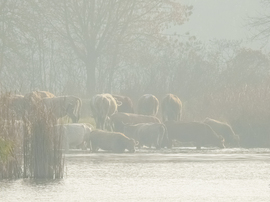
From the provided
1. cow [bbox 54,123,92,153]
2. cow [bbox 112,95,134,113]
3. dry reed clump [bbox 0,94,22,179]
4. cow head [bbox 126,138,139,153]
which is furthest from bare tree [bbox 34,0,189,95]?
dry reed clump [bbox 0,94,22,179]

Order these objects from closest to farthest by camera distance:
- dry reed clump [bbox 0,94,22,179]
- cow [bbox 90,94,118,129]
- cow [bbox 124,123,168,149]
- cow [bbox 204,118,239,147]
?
dry reed clump [bbox 0,94,22,179], cow [bbox 124,123,168,149], cow [bbox 204,118,239,147], cow [bbox 90,94,118,129]

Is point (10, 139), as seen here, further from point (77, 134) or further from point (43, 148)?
point (77, 134)

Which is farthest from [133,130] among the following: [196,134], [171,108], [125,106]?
[125,106]

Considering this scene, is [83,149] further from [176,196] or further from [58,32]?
[58,32]

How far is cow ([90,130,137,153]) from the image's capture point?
20.5 meters

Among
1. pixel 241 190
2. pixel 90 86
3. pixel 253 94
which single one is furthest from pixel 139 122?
pixel 90 86

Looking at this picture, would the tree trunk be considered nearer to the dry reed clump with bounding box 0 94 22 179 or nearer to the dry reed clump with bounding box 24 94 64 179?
the dry reed clump with bounding box 0 94 22 179

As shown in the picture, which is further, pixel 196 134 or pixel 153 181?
pixel 196 134

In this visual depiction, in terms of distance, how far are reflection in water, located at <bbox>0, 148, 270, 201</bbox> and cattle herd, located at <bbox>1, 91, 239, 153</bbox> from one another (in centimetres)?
151

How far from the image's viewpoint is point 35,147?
1425cm

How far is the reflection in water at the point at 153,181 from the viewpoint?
1198 cm

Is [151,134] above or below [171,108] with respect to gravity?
below

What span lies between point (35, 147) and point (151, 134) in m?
8.42

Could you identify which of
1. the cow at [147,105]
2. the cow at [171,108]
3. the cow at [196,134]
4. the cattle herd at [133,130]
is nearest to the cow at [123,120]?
the cattle herd at [133,130]
